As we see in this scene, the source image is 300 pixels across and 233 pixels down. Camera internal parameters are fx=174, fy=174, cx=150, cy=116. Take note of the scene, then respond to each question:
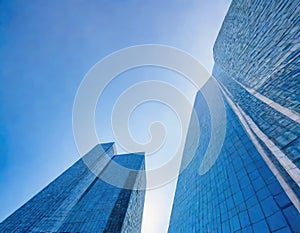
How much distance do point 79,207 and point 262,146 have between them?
3920 cm

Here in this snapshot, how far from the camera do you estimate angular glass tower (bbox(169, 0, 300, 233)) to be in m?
8.42

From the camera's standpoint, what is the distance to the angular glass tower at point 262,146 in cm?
842

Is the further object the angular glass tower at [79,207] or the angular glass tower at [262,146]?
the angular glass tower at [79,207]

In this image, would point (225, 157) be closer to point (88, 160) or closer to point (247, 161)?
point (247, 161)

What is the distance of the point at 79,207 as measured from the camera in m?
37.9

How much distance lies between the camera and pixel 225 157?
57.3 ft

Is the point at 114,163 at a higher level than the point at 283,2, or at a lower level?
higher

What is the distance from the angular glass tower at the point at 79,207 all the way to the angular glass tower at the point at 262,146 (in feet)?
59.9

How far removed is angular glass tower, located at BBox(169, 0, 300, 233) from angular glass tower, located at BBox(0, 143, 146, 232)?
18.3 meters

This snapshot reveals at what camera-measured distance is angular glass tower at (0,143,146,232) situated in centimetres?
3241

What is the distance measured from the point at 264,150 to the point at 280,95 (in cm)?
370

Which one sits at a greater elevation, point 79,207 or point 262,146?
point 79,207

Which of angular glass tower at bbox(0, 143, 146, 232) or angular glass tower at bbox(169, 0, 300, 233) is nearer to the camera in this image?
angular glass tower at bbox(169, 0, 300, 233)

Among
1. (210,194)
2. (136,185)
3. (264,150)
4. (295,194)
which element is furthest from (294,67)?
(136,185)
